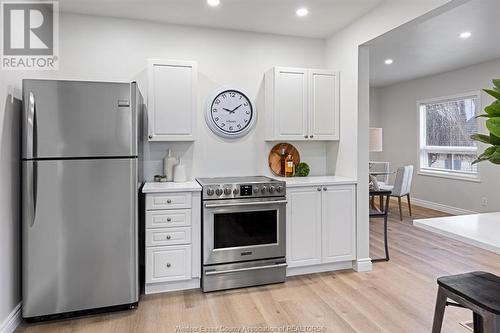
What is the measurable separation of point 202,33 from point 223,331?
9.28 ft

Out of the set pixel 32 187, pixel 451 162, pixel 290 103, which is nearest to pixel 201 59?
pixel 290 103

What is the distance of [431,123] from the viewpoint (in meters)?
6.60

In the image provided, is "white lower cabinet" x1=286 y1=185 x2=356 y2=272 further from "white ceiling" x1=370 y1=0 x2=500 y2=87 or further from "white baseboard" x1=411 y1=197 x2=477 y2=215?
"white baseboard" x1=411 y1=197 x2=477 y2=215

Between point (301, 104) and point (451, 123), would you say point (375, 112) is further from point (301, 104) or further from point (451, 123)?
point (301, 104)

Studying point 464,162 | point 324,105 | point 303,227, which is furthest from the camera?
point 464,162

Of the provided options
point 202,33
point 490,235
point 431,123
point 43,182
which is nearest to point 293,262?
point 490,235

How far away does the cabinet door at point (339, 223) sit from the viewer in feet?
10.9

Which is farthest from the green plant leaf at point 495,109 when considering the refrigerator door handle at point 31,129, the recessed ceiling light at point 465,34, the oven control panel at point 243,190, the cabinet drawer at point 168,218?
the recessed ceiling light at point 465,34

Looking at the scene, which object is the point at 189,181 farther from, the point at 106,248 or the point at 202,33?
the point at 202,33

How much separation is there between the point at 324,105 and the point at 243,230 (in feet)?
5.31

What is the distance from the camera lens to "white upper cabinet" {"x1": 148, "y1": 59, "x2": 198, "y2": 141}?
3086 mm

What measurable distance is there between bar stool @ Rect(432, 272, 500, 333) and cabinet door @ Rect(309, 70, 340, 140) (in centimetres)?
212

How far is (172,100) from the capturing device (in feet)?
10.3

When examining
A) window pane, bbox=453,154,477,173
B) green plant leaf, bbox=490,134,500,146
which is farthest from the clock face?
window pane, bbox=453,154,477,173
